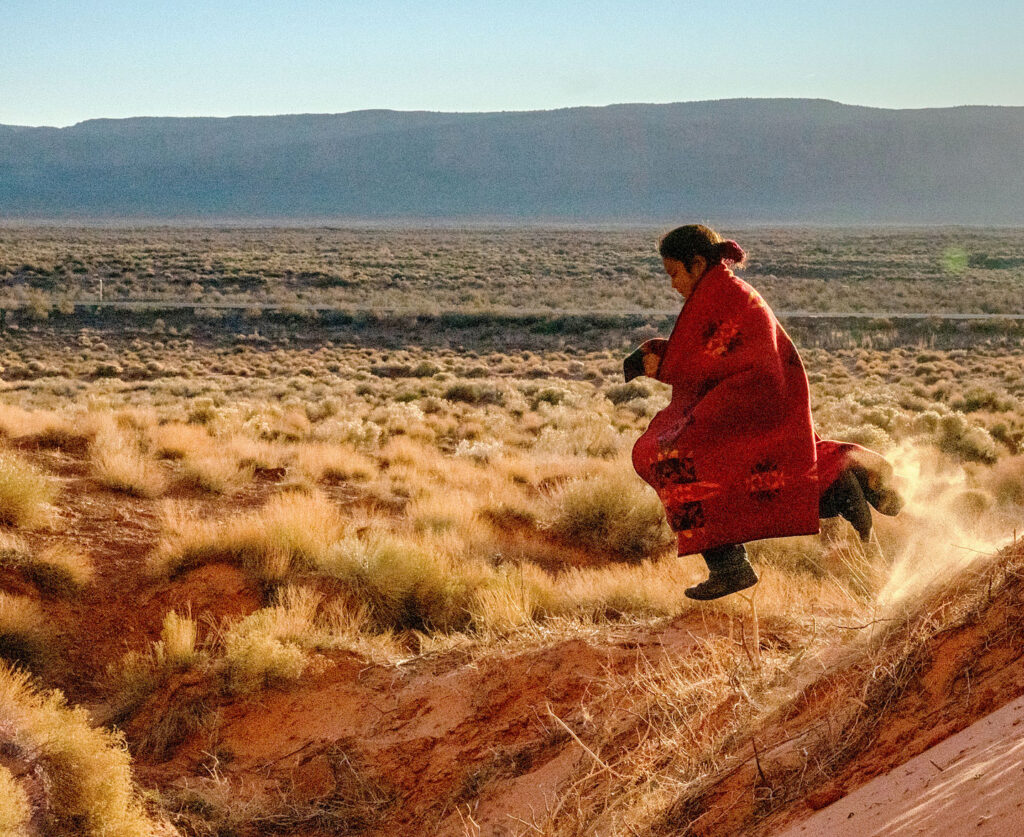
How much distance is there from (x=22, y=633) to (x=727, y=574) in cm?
500

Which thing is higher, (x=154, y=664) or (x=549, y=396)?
(x=154, y=664)

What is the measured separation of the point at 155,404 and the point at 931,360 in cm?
2176

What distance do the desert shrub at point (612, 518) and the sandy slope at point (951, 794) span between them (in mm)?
7033

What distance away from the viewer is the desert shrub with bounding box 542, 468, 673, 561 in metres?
10.4

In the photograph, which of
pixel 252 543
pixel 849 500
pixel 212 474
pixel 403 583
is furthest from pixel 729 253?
pixel 212 474

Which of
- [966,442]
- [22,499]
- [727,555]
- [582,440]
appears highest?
[727,555]

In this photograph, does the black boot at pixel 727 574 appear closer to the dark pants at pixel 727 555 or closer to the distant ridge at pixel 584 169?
the dark pants at pixel 727 555

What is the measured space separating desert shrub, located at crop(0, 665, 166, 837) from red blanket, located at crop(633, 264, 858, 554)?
2863 millimetres

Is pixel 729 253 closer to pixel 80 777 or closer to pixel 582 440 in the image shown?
pixel 80 777

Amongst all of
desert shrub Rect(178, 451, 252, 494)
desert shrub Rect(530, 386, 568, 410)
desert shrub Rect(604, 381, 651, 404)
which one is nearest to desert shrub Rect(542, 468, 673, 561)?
desert shrub Rect(178, 451, 252, 494)

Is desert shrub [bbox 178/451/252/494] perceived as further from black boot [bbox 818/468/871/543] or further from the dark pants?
black boot [bbox 818/468/871/543]

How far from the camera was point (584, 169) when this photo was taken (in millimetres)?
131500

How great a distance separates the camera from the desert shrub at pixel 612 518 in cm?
1036

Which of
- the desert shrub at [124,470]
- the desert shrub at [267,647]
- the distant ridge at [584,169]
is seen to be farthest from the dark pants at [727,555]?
the distant ridge at [584,169]
